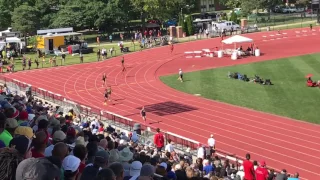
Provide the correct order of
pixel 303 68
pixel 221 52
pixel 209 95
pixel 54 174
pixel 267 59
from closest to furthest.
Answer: pixel 54 174 → pixel 209 95 → pixel 303 68 → pixel 267 59 → pixel 221 52

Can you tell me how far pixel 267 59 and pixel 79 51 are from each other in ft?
75.0

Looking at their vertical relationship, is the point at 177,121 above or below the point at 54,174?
below

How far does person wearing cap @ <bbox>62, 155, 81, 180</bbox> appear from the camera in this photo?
23.3ft

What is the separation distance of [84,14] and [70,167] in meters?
66.1

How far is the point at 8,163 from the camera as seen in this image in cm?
567

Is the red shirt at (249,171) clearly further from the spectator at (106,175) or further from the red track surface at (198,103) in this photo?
the spectator at (106,175)

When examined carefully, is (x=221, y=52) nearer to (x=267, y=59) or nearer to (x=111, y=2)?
(x=267, y=59)

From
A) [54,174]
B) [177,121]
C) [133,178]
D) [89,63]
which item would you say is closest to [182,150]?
[177,121]

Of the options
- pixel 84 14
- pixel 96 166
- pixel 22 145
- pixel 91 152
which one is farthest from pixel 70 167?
pixel 84 14

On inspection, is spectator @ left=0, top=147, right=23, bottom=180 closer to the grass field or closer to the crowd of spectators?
the crowd of spectators

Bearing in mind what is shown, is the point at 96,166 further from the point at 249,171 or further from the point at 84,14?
the point at 84,14

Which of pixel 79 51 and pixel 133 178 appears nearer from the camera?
pixel 133 178

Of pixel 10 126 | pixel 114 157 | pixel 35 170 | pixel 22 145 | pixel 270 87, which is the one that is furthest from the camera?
pixel 270 87

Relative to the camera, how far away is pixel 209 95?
106 feet
